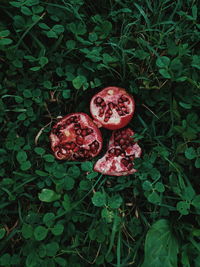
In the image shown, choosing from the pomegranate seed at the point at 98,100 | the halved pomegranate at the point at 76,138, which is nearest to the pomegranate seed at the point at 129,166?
the halved pomegranate at the point at 76,138

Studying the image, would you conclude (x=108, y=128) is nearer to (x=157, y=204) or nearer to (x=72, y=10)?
(x=157, y=204)

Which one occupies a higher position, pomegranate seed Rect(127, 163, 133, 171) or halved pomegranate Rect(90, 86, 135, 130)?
halved pomegranate Rect(90, 86, 135, 130)

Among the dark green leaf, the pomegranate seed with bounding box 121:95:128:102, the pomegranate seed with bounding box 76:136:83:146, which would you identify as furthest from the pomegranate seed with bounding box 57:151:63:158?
the dark green leaf

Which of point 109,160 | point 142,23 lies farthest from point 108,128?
point 142,23

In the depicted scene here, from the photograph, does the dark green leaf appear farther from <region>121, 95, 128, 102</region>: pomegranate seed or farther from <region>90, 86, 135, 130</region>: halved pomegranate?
<region>121, 95, 128, 102</region>: pomegranate seed

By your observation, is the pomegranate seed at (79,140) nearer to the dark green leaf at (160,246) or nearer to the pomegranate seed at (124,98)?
the pomegranate seed at (124,98)

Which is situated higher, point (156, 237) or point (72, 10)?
point (72, 10)

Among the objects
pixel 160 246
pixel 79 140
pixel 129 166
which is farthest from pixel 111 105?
pixel 160 246
